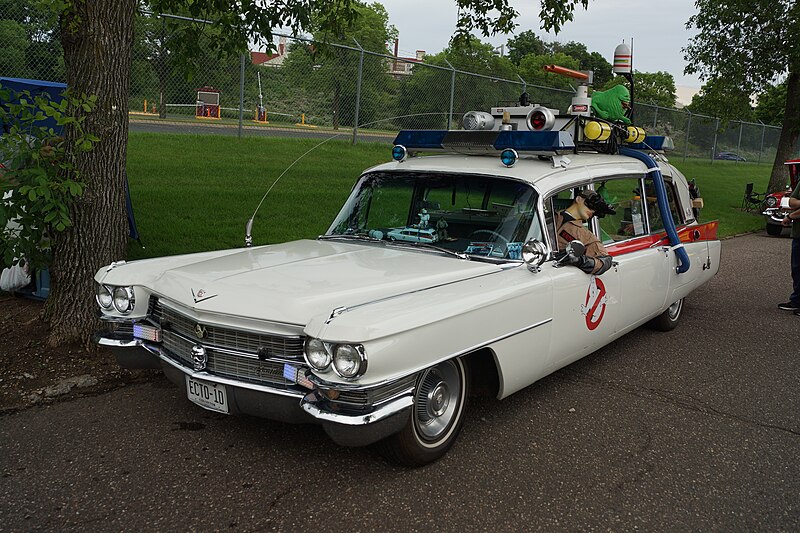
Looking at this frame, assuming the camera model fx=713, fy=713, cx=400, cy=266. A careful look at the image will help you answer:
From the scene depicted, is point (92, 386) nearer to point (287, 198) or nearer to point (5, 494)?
point (5, 494)

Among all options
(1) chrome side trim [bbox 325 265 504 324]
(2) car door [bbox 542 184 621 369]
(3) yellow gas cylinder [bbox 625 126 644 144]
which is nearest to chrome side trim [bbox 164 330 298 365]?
(1) chrome side trim [bbox 325 265 504 324]

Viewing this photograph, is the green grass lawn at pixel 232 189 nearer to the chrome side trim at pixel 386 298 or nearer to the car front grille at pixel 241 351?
the car front grille at pixel 241 351

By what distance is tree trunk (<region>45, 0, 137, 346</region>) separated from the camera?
17.3 ft

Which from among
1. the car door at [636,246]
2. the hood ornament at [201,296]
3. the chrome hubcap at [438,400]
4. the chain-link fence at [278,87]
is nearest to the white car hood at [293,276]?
the hood ornament at [201,296]

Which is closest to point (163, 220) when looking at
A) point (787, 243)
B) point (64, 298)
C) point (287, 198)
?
point (287, 198)

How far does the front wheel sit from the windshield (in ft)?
3.19

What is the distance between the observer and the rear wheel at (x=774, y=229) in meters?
15.5

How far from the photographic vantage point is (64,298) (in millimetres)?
5461

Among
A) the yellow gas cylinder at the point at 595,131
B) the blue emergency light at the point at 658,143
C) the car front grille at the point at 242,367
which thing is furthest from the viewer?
the blue emergency light at the point at 658,143

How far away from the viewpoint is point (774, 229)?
51.2 feet

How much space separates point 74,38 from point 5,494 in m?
3.35

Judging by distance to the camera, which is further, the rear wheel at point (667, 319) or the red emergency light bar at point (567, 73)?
the rear wheel at point (667, 319)

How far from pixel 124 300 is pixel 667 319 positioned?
5.04m

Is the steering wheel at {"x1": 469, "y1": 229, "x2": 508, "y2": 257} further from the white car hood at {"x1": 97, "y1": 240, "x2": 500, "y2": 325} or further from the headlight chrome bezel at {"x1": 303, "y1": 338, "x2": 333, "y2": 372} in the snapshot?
the headlight chrome bezel at {"x1": 303, "y1": 338, "x2": 333, "y2": 372}
